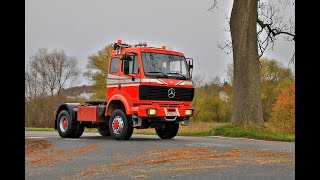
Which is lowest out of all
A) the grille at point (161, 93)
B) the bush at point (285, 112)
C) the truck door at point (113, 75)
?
the bush at point (285, 112)

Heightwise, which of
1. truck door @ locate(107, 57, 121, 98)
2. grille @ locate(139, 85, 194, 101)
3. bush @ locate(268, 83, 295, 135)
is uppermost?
truck door @ locate(107, 57, 121, 98)

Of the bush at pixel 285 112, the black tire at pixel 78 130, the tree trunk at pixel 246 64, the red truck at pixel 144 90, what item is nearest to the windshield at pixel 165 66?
the red truck at pixel 144 90

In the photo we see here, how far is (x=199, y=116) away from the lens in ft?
178

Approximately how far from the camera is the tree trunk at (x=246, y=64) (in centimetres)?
2094

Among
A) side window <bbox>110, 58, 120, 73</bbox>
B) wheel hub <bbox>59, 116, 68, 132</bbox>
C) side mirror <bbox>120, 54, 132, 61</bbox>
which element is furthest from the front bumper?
wheel hub <bbox>59, 116, 68, 132</bbox>

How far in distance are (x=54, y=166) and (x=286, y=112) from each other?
37925 millimetres

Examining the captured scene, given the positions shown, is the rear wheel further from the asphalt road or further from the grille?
the grille

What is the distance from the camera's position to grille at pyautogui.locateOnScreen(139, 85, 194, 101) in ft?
57.0

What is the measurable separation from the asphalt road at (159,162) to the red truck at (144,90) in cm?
163

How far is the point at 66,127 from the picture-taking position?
67.8 ft

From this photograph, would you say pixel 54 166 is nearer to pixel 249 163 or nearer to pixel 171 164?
pixel 171 164

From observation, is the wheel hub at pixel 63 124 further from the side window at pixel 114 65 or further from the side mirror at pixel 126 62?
the side mirror at pixel 126 62

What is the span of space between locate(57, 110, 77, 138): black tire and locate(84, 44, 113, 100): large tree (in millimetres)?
27186
